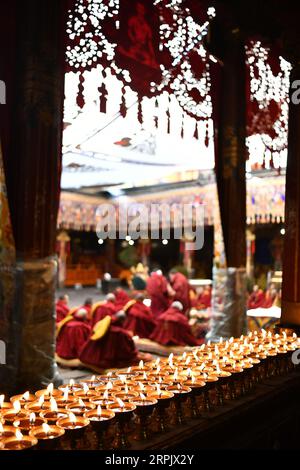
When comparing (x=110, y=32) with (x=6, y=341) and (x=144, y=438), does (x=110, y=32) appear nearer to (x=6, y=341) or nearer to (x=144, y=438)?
(x=6, y=341)

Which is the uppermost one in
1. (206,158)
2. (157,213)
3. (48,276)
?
(206,158)

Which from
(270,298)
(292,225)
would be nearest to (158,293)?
(270,298)

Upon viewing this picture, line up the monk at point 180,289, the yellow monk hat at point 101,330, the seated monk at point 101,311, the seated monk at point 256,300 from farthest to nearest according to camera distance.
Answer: the seated monk at point 256,300 < the monk at point 180,289 < the seated monk at point 101,311 < the yellow monk hat at point 101,330

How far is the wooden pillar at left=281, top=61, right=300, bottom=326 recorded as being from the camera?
3.59m

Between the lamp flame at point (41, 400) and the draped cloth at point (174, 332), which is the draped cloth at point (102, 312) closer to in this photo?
the draped cloth at point (174, 332)

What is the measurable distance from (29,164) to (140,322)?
4.66m

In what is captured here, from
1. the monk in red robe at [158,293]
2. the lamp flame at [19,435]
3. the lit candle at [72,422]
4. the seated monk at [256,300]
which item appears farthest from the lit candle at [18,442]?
the seated monk at [256,300]

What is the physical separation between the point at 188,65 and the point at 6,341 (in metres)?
2.44

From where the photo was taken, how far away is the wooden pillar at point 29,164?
2.72 m

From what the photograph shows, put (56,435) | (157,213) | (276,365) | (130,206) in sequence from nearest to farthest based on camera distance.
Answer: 1. (56,435)
2. (276,365)
3. (157,213)
4. (130,206)

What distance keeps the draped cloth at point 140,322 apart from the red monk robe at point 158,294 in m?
0.19

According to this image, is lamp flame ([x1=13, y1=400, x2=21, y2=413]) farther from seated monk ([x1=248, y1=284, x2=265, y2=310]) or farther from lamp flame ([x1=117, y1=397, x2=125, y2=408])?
seated monk ([x1=248, y1=284, x2=265, y2=310])

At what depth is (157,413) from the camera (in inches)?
61.0

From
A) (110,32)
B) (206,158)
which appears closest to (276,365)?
(110,32)
